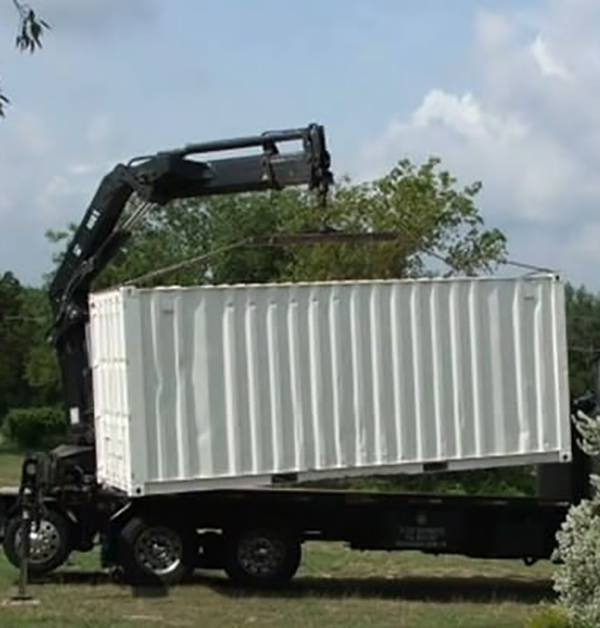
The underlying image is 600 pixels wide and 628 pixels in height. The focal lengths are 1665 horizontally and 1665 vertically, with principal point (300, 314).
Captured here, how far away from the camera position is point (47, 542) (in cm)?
1833

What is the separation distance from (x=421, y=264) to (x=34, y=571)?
1649 centimetres

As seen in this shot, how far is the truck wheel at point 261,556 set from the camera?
1798 cm

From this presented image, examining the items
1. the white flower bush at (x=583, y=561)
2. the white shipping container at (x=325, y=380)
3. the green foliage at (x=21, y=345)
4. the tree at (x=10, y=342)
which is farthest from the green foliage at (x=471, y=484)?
the tree at (x=10, y=342)

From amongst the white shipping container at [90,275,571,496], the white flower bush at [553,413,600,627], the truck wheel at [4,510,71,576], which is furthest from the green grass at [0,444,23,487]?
the white flower bush at [553,413,600,627]

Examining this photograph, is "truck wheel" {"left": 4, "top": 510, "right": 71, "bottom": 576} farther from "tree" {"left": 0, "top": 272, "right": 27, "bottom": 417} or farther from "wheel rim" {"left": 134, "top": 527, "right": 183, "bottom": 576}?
"tree" {"left": 0, "top": 272, "right": 27, "bottom": 417}

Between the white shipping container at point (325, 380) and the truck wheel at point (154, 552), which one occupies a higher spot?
the white shipping container at point (325, 380)

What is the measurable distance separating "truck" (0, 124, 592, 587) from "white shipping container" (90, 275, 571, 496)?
595 mm

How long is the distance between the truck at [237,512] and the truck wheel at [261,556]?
0.01 meters

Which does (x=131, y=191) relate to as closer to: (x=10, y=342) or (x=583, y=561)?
(x=583, y=561)

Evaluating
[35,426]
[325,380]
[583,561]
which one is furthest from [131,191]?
[35,426]

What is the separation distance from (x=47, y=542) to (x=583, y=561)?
31.8 feet

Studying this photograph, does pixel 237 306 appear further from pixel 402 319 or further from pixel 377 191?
pixel 377 191

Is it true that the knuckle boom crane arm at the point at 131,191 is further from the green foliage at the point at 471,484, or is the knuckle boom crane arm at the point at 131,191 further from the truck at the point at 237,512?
the green foliage at the point at 471,484

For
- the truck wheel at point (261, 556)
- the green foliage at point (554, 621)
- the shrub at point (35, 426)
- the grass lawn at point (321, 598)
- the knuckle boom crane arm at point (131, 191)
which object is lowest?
the grass lawn at point (321, 598)
